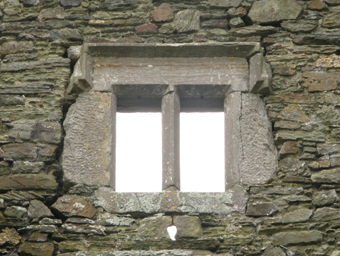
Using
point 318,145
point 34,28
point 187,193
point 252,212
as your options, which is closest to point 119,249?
point 187,193

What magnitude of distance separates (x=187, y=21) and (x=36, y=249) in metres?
2.06

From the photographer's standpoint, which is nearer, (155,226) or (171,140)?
(155,226)

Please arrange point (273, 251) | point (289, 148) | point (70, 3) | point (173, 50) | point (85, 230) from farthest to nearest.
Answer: point (70, 3) → point (173, 50) → point (289, 148) → point (85, 230) → point (273, 251)

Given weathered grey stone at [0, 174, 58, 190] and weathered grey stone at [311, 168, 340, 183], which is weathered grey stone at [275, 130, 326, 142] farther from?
weathered grey stone at [0, 174, 58, 190]

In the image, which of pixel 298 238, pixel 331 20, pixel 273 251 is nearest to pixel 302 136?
pixel 298 238

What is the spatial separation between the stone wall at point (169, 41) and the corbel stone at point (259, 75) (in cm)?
8

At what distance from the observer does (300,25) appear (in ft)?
16.3

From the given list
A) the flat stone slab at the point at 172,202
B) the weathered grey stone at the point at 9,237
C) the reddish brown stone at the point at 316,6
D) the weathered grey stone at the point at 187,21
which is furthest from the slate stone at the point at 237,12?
the weathered grey stone at the point at 9,237

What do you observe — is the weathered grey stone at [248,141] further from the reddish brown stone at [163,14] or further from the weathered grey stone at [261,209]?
the reddish brown stone at [163,14]

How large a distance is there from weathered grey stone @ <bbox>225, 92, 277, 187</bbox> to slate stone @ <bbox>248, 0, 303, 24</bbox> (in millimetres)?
663

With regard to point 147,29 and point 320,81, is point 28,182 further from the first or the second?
point 320,81

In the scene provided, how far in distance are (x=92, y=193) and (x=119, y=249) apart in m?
0.44

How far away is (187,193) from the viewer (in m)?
4.45

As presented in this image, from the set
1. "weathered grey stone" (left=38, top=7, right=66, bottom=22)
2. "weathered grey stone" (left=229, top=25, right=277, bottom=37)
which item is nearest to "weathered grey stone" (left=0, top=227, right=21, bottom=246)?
"weathered grey stone" (left=38, top=7, right=66, bottom=22)
